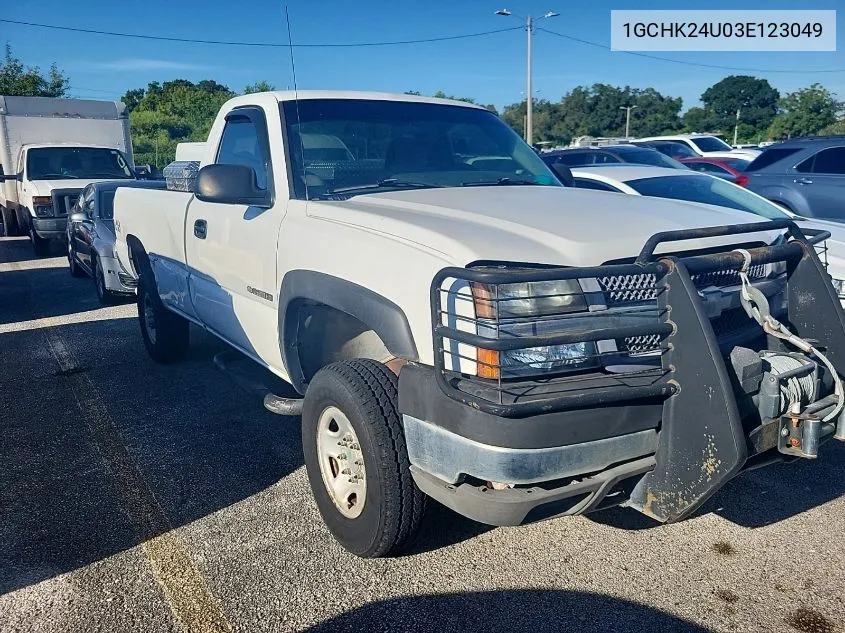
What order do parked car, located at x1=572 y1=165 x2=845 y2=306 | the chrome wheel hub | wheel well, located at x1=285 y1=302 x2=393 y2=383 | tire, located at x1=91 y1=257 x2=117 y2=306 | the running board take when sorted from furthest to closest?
tire, located at x1=91 y1=257 x2=117 y2=306, parked car, located at x1=572 y1=165 x2=845 y2=306, the running board, wheel well, located at x1=285 y1=302 x2=393 y2=383, the chrome wheel hub

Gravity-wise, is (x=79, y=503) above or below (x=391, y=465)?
below

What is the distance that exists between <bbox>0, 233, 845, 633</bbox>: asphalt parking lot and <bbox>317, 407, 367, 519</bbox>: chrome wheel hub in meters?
0.26

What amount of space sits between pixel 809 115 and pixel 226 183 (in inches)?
1927

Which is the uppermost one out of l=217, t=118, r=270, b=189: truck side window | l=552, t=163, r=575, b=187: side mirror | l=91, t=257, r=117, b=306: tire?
l=217, t=118, r=270, b=189: truck side window

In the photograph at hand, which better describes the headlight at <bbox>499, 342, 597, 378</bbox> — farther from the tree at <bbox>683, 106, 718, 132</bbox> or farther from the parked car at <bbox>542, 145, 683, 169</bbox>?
the tree at <bbox>683, 106, 718, 132</bbox>

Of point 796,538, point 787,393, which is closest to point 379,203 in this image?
point 787,393

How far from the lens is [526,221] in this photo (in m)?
3.03

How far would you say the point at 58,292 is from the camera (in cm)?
1016

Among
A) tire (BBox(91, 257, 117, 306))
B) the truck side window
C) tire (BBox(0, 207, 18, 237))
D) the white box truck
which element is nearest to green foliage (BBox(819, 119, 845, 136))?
the white box truck

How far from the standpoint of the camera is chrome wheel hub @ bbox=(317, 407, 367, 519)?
316cm

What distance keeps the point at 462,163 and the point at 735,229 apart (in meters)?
1.75

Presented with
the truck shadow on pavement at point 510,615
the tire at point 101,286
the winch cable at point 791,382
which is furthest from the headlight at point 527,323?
the tire at point 101,286

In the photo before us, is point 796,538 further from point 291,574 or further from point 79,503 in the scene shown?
point 79,503

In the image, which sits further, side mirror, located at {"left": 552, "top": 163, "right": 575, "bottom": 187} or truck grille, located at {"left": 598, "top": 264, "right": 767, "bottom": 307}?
side mirror, located at {"left": 552, "top": 163, "right": 575, "bottom": 187}
